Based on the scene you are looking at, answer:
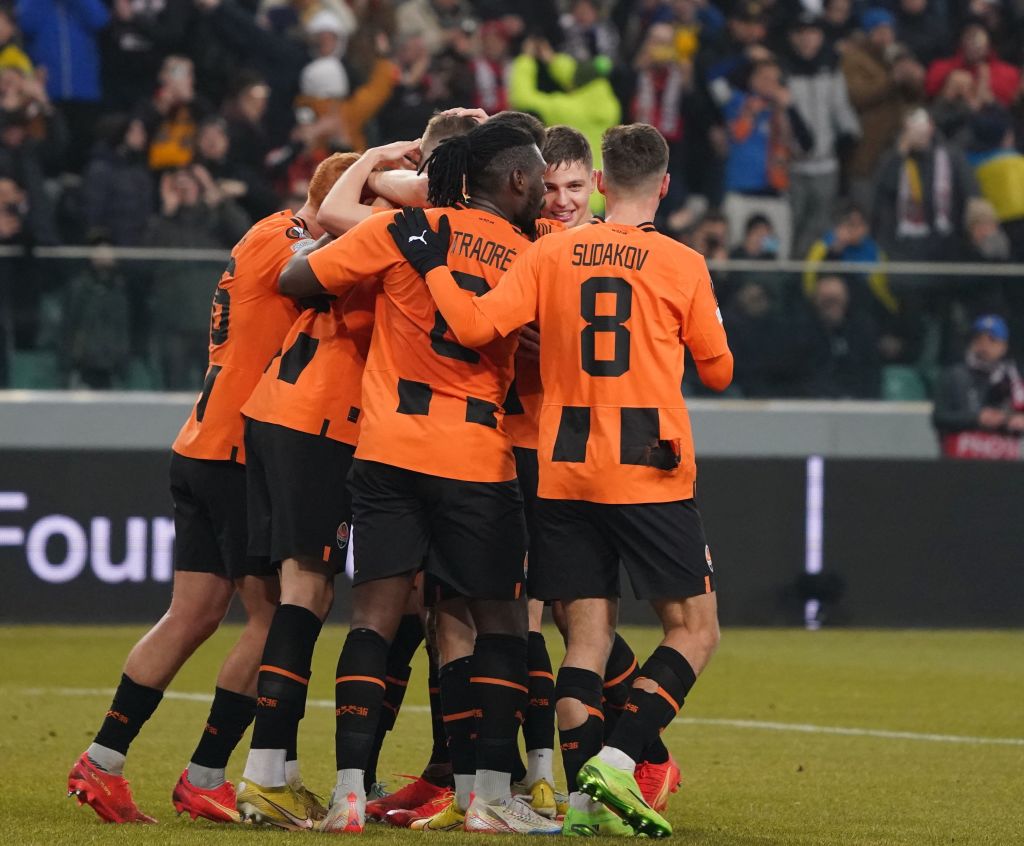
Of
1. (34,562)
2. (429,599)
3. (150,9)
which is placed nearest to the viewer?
(429,599)

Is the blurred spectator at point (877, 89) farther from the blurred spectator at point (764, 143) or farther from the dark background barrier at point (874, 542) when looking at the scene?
the dark background barrier at point (874, 542)

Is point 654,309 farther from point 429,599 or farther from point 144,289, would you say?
point 144,289

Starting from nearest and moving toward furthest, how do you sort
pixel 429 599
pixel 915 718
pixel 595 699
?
pixel 595 699 → pixel 429 599 → pixel 915 718

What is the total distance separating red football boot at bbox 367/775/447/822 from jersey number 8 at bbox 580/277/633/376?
159 centimetres

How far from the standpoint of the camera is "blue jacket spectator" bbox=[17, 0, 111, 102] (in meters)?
15.3

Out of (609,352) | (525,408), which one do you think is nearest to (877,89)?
(525,408)

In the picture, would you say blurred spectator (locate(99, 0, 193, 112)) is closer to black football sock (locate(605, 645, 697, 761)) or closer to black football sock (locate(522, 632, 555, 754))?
black football sock (locate(522, 632, 555, 754))

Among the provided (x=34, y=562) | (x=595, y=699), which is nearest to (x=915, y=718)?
(x=595, y=699)

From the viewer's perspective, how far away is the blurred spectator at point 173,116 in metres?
14.5

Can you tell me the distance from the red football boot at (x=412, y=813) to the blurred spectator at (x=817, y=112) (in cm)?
1007

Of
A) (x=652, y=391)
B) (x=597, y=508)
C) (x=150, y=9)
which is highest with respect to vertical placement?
(x=150, y=9)

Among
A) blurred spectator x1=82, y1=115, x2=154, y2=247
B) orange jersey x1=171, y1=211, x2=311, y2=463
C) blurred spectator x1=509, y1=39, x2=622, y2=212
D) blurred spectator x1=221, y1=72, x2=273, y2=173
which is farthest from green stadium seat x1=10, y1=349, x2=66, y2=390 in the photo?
orange jersey x1=171, y1=211, x2=311, y2=463

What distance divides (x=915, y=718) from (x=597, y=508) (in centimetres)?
390

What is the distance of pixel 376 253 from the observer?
5648 mm
